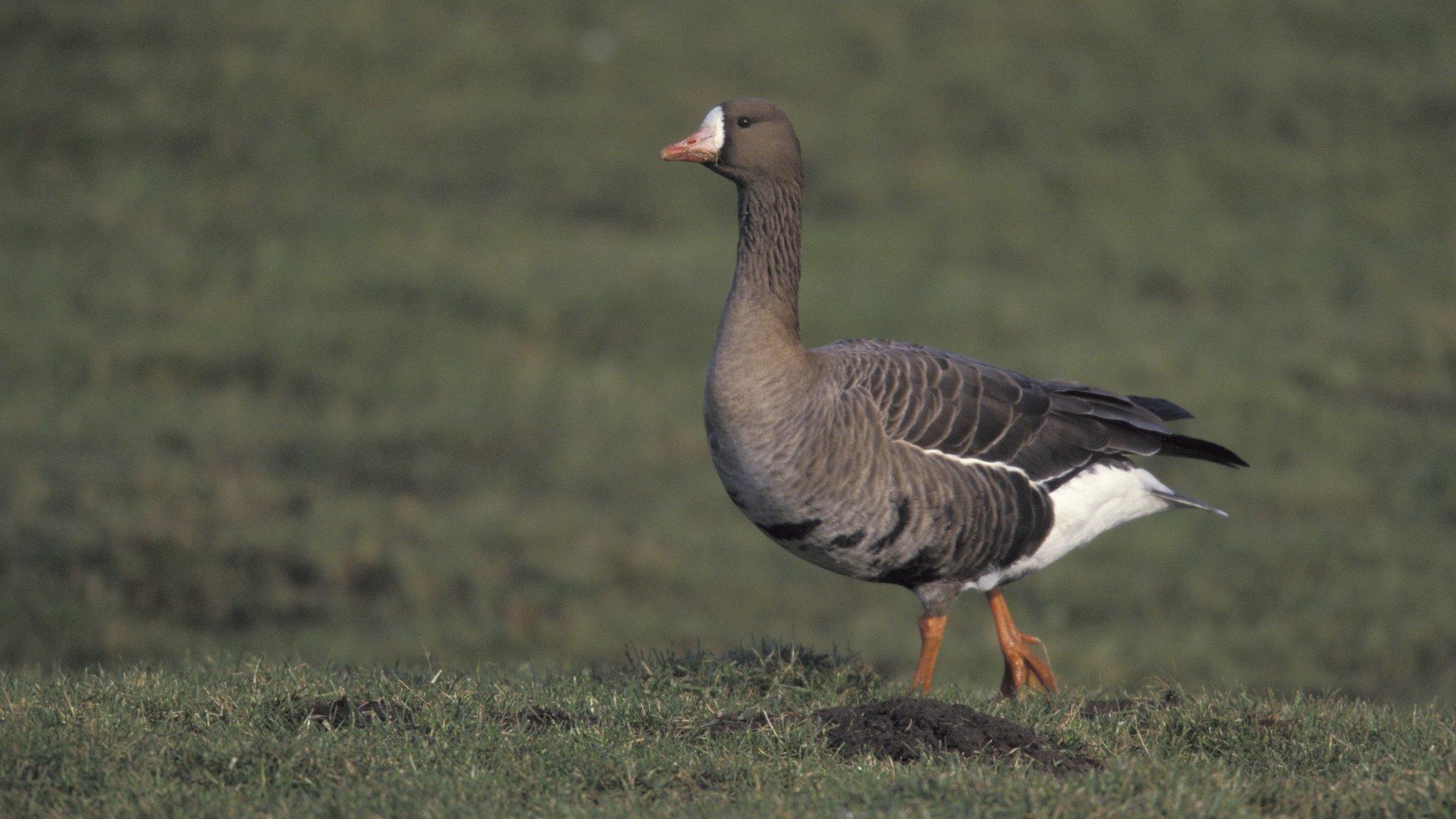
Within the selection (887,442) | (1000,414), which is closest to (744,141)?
(887,442)

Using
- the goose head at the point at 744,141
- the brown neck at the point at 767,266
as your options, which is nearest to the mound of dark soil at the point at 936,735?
the brown neck at the point at 767,266

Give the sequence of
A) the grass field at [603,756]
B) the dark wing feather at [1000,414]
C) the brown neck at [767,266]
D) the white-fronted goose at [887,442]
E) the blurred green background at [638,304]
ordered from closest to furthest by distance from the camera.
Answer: the grass field at [603,756] → the white-fronted goose at [887,442] → the brown neck at [767,266] → the dark wing feather at [1000,414] → the blurred green background at [638,304]

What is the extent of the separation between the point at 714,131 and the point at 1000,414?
2143mm

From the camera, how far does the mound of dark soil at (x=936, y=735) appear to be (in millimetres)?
5500

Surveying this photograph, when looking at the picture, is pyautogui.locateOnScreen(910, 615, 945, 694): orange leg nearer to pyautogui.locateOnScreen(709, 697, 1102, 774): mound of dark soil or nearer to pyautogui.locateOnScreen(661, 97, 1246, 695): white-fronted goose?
pyautogui.locateOnScreen(661, 97, 1246, 695): white-fronted goose

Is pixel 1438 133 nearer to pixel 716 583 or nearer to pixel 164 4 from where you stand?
pixel 716 583

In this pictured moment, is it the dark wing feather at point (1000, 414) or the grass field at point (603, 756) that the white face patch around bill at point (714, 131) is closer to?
the dark wing feather at point (1000, 414)

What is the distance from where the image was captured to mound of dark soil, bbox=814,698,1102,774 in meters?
5.50

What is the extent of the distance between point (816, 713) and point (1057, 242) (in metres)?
17.8

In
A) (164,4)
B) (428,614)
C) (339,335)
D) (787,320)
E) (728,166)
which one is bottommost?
(428,614)

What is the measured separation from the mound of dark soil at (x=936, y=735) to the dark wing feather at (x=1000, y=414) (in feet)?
6.36

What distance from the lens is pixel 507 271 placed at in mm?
20656

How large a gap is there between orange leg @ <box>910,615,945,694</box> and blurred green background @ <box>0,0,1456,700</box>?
197cm

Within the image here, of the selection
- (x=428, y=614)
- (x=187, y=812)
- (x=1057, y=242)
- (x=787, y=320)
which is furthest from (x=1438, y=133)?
(x=187, y=812)
